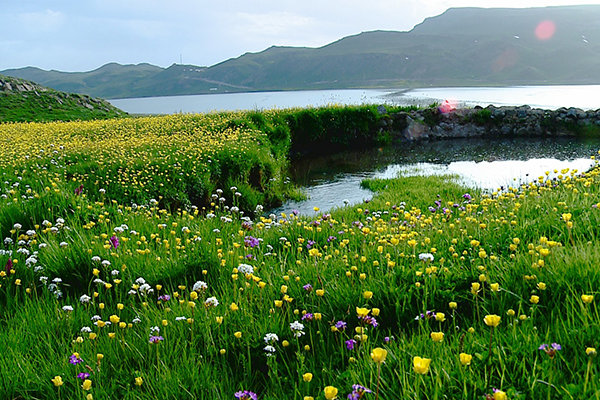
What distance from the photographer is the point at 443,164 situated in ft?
70.6

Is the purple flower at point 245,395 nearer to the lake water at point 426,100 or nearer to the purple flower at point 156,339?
the purple flower at point 156,339

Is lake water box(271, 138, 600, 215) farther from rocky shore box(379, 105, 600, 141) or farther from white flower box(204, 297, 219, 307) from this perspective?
white flower box(204, 297, 219, 307)

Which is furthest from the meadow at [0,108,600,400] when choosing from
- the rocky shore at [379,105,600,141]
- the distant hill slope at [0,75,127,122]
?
the distant hill slope at [0,75,127,122]

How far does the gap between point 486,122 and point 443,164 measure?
41.5ft

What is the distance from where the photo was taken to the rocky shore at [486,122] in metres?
29.5

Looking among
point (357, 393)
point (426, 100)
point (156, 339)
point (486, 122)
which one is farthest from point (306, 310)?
point (426, 100)

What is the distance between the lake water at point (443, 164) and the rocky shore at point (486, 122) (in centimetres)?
189

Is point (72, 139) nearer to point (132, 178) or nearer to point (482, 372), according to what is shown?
point (132, 178)

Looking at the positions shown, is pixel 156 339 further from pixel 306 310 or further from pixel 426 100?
pixel 426 100

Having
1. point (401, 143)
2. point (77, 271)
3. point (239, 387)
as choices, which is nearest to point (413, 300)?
point (239, 387)

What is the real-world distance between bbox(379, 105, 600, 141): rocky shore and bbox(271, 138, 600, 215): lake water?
189 centimetres

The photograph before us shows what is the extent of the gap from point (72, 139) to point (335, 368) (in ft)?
63.3

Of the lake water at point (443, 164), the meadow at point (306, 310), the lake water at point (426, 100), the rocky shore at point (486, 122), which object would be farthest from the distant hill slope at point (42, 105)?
the meadow at point (306, 310)

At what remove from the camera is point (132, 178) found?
38.2 feet
